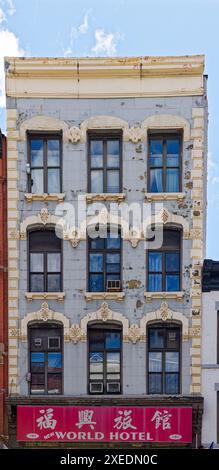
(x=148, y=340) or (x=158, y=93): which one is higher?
(x=158, y=93)

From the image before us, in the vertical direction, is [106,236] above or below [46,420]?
above

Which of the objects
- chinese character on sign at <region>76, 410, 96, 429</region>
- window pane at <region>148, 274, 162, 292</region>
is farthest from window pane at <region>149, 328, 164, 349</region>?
chinese character on sign at <region>76, 410, 96, 429</region>

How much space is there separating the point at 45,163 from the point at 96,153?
1.51m

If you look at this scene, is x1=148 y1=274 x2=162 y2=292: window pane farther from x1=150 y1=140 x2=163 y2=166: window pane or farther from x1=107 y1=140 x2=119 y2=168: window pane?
x1=107 y1=140 x2=119 y2=168: window pane

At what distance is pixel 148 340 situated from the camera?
11.7 metres

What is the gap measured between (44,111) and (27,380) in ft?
25.4

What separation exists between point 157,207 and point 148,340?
3836 mm

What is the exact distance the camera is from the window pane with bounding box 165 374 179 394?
38.0ft

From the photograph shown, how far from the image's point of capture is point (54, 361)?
38.3 ft

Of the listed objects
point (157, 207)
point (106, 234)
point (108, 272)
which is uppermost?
point (157, 207)

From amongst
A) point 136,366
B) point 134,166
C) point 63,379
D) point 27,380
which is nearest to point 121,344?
point 136,366

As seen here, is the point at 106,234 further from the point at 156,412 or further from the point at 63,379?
the point at 156,412

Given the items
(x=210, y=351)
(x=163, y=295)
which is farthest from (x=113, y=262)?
(x=210, y=351)

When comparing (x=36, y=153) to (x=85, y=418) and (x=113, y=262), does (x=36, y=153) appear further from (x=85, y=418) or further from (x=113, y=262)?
(x=85, y=418)
